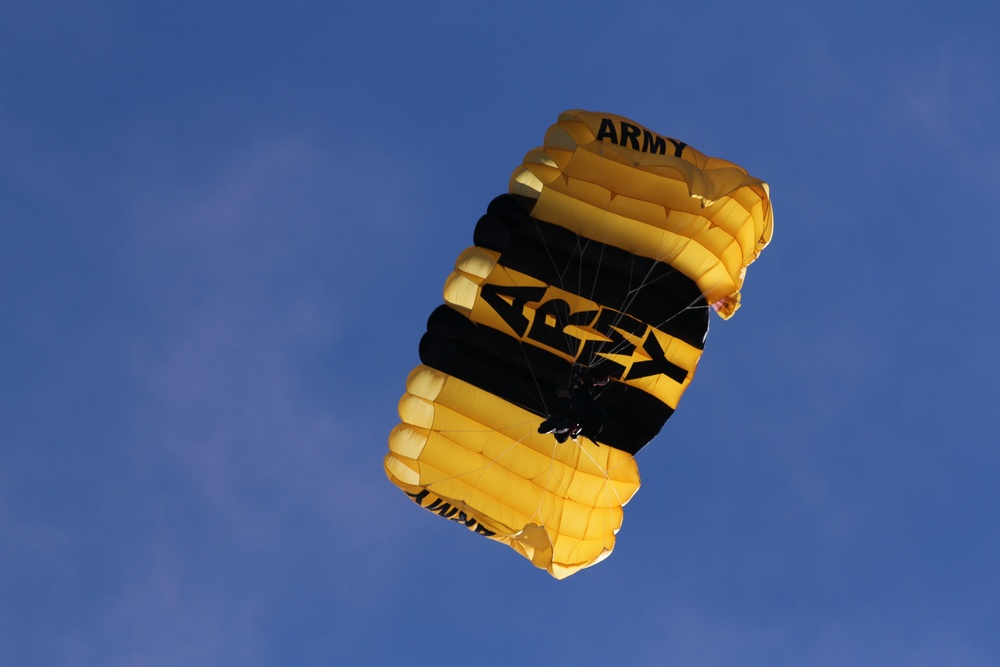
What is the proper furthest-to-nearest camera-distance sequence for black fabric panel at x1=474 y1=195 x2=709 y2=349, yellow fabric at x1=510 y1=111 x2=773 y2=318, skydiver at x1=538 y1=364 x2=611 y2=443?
black fabric panel at x1=474 y1=195 x2=709 y2=349 < yellow fabric at x1=510 y1=111 x2=773 y2=318 < skydiver at x1=538 y1=364 x2=611 y2=443

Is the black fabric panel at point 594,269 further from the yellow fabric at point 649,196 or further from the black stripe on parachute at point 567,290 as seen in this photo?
the yellow fabric at point 649,196

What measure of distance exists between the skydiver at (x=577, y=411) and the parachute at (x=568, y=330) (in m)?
0.05

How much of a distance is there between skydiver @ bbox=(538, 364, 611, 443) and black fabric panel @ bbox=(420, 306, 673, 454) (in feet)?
1.43

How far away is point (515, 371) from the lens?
17.2 metres

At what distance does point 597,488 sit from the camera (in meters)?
17.6

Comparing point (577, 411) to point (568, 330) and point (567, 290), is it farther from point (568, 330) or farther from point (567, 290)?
point (567, 290)

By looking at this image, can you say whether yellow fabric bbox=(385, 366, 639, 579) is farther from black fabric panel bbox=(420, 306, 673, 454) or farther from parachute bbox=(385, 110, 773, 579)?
black fabric panel bbox=(420, 306, 673, 454)

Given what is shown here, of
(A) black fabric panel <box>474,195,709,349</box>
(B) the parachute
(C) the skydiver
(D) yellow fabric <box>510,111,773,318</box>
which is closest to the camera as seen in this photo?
(C) the skydiver

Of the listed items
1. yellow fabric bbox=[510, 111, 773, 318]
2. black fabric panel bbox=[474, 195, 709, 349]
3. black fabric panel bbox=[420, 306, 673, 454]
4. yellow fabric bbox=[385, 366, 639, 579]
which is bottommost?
yellow fabric bbox=[385, 366, 639, 579]

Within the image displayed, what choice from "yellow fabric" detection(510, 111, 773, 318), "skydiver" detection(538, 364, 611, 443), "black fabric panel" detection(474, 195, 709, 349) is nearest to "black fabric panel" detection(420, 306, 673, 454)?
"skydiver" detection(538, 364, 611, 443)

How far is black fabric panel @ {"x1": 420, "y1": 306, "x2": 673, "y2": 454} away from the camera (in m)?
17.0

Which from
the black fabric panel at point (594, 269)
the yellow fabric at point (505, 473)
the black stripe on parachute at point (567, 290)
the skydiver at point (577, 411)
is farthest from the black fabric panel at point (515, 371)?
the black fabric panel at point (594, 269)

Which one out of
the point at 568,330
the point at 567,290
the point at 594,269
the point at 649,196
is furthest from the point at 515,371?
the point at 649,196

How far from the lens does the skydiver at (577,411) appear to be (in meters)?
16.1
